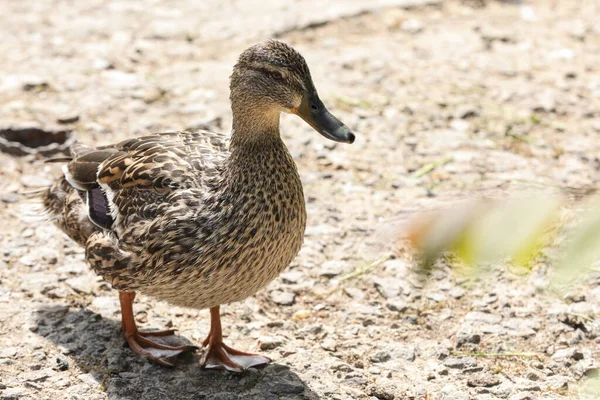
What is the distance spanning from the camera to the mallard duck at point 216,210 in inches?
156

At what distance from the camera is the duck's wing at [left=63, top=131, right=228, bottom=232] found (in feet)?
13.6

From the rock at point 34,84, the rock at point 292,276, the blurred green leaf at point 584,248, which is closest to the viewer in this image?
the blurred green leaf at point 584,248

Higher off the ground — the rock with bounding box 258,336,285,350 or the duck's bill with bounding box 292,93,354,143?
the duck's bill with bounding box 292,93,354,143

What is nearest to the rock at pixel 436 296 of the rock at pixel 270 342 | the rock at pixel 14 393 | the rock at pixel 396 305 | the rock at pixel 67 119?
the rock at pixel 396 305

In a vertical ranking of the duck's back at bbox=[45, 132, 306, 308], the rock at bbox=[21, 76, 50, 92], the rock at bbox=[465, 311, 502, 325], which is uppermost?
the duck's back at bbox=[45, 132, 306, 308]

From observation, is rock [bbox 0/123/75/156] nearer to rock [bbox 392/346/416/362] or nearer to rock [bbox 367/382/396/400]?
rock [bbox 392/346/416/362]

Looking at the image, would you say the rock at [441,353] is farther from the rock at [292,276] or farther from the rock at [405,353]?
the rock at [292,276]

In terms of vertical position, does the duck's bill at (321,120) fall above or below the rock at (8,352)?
above

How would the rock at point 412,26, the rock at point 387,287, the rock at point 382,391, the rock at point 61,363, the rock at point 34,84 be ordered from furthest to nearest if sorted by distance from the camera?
the rock at point 412,26 < the rock at point 34,84 < the rock at point 387,287 < the rock at point 61,363 < the rock at point 382,391

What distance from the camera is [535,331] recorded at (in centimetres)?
460

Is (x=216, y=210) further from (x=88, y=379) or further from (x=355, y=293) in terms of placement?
(x=355, y=293)

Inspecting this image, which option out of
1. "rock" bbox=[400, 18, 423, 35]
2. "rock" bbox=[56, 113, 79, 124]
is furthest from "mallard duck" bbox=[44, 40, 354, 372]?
"rock" bbox=[400, 18, 423, 35]

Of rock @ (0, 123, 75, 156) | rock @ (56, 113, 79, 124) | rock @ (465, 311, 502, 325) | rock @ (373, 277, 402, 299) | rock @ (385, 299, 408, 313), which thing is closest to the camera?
rock @ (465, 311, 502, 325)

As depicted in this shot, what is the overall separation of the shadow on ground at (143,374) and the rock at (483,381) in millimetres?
802
